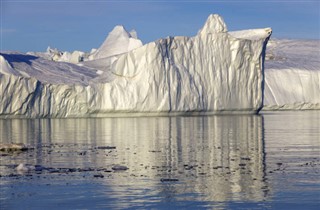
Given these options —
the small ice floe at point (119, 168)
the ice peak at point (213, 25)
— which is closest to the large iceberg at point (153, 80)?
the ice peak at point (213, 25)

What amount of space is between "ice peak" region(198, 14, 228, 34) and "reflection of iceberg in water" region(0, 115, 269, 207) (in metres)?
18.3

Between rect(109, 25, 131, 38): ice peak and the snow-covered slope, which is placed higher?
rect(109, 25, 131, 38): ice peak

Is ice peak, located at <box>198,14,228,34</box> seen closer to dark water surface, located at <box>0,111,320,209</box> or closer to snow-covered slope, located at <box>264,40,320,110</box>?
snow-covered slope, located at <box>264,40,320,110</box>

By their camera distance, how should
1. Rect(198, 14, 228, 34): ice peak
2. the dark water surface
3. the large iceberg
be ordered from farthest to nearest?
Rect(198, 14, 228, 34): ice peak < the large iceberg < the dark water surface

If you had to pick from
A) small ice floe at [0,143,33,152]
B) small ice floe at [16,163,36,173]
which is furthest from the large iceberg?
small ice floe at [16,163,36,173]

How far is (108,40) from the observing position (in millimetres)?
57031

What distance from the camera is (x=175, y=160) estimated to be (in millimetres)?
15906

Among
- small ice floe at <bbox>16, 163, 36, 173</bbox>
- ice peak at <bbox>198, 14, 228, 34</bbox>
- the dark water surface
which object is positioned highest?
ice peak at <bbox>198, 14, 228, 34</bbox>

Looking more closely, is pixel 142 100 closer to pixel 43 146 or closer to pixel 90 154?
pixel 43 146

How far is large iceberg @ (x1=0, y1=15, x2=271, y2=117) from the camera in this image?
39297 millimetres

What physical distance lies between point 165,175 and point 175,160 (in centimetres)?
269

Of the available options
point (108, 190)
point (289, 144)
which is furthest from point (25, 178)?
point (289, 144)

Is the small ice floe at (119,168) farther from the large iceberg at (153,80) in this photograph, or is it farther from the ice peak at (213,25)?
the ice peak at (213,25)

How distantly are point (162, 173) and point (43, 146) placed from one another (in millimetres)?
7640
